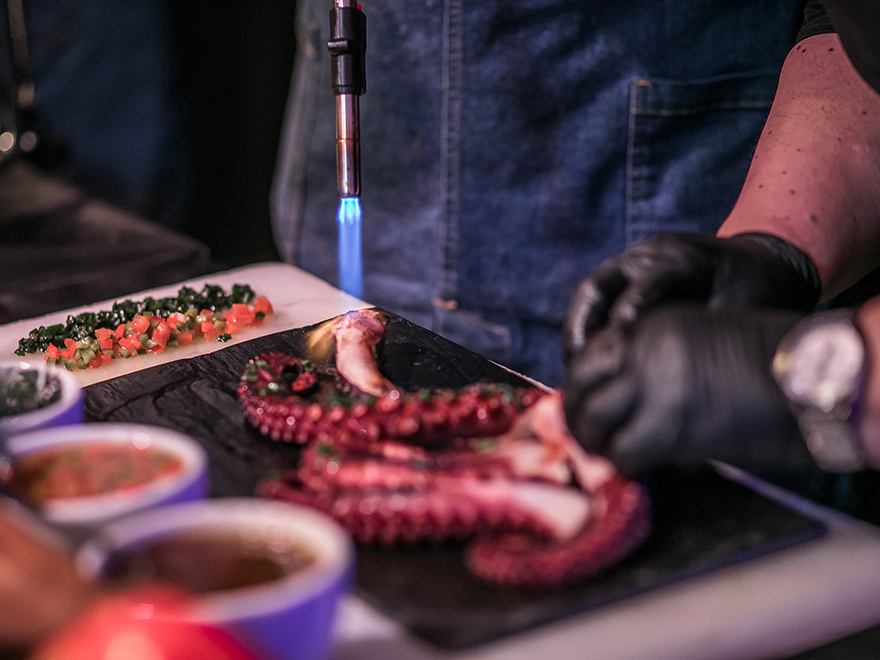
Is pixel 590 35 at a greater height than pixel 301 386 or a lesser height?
greater

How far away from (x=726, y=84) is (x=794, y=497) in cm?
143

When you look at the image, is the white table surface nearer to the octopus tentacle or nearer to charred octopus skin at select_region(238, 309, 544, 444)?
the octopus tentacle

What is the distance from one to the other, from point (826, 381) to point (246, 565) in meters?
0.84

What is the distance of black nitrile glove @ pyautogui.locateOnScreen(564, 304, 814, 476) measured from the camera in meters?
1.20

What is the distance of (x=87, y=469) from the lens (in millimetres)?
1152

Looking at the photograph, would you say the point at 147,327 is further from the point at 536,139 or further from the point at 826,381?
the point at 826,381

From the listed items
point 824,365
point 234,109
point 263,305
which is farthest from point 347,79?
point 234,109

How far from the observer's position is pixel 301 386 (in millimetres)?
1718

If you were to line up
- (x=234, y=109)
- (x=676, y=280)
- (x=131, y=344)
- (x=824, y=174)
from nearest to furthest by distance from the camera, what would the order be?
1. (x=676, y=280)
2. (x=824, y=174)
3. (x=131, y=344)
4. (x=234, y=109)

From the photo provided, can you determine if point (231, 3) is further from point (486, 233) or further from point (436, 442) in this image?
point (436, 442)

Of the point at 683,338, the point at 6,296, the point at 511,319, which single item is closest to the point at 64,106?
the point at 6,296

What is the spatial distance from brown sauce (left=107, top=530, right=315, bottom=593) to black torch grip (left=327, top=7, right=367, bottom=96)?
1.22 meters

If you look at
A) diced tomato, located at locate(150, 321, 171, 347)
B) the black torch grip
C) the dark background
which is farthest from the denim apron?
the dark background

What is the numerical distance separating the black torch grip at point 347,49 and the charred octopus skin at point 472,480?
754 millimetres
